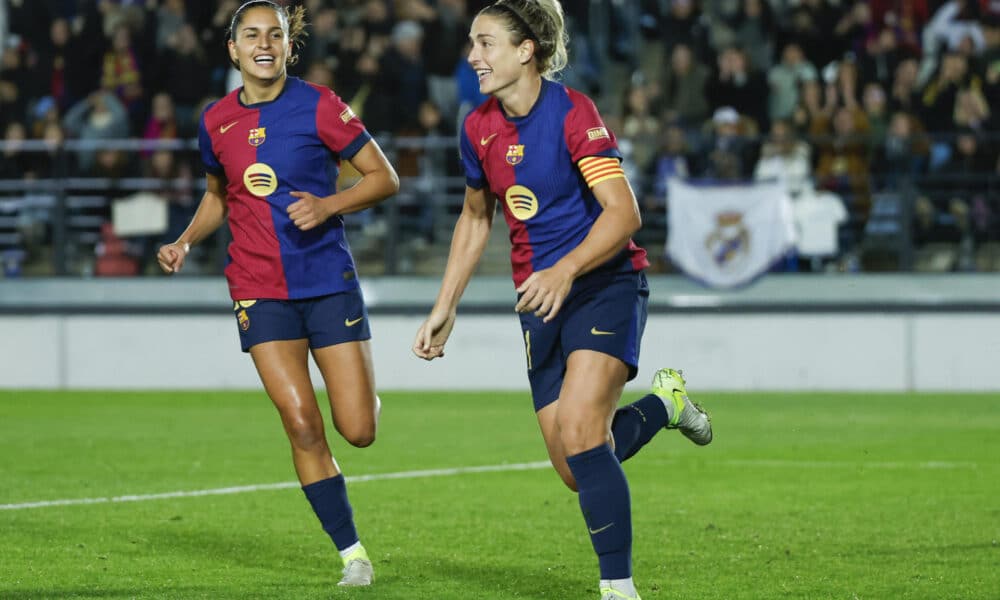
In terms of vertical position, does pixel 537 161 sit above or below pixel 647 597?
above

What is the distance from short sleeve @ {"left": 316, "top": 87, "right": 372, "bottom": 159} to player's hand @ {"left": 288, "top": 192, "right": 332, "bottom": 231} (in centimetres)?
32

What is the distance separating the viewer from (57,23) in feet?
65.9

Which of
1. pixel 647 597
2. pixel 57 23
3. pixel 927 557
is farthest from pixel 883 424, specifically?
pixel 57 23

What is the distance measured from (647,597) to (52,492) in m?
4.39

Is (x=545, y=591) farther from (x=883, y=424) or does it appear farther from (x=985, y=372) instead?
(x=985, y=372)

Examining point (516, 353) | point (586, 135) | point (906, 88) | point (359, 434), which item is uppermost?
point (586, 135)

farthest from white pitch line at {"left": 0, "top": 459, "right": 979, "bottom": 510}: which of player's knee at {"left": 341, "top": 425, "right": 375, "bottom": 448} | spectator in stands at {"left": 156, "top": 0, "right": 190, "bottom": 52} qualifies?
spectator in stands at {"left": 156, "top": 0, "right": 190, "bottom": 52}

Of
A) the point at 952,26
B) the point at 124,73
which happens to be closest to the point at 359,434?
the point at 124,73

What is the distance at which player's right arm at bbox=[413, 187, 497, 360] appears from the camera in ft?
19.3

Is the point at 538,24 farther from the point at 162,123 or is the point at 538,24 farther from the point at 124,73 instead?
the point at 124,73

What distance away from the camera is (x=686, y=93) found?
18.4 metres

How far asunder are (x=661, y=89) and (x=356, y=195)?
12.3m

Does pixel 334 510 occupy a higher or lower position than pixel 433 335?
lower

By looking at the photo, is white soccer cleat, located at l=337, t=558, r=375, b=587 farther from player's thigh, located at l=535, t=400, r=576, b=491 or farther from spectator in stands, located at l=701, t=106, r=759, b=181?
spectator in stands, located at l=701, t=106, r=759, b=181
